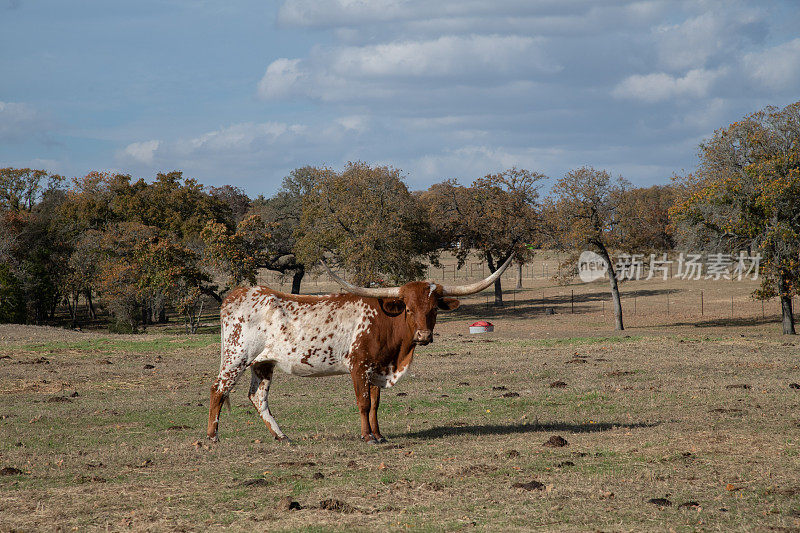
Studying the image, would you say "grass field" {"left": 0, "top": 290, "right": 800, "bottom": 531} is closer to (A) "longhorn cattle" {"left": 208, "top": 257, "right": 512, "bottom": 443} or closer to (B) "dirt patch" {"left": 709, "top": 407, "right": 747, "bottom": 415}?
(B) "dirt patch" {"left": 709, "top": 407, "right": 747, "bottom": 415}

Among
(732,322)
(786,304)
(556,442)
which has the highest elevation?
(786,304)

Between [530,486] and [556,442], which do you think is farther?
[556,442]

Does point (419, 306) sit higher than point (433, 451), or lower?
higher

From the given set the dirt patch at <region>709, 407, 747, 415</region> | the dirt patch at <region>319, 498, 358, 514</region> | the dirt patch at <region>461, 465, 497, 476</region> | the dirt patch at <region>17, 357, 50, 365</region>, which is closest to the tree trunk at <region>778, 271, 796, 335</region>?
the dirt patch at <region>709, 407, 747, 415</region>

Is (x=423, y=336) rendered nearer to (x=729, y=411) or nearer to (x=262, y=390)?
(x=262, y=390)

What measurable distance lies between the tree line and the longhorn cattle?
33020 mm

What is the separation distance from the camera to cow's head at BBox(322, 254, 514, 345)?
1225cm

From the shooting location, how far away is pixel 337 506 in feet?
27.8

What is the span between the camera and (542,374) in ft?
70.4

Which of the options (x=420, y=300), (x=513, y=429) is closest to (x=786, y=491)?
(x=513, y=429)

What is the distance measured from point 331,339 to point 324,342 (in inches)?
5.0

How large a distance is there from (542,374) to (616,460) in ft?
35.2

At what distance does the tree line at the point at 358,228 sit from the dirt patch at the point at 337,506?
3719 centimetres

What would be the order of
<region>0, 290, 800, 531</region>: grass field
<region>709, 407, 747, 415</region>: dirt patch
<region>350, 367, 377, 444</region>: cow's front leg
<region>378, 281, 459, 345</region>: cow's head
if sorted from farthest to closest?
<region>709, 407, 747, 415</region>: dirt patch
<region>350, 367, 377, 444</region>: cow's front leg
<region>378, 281, 459, 345</region>: cow's head
<region>0, 290, 800, 531</region>: grass field
